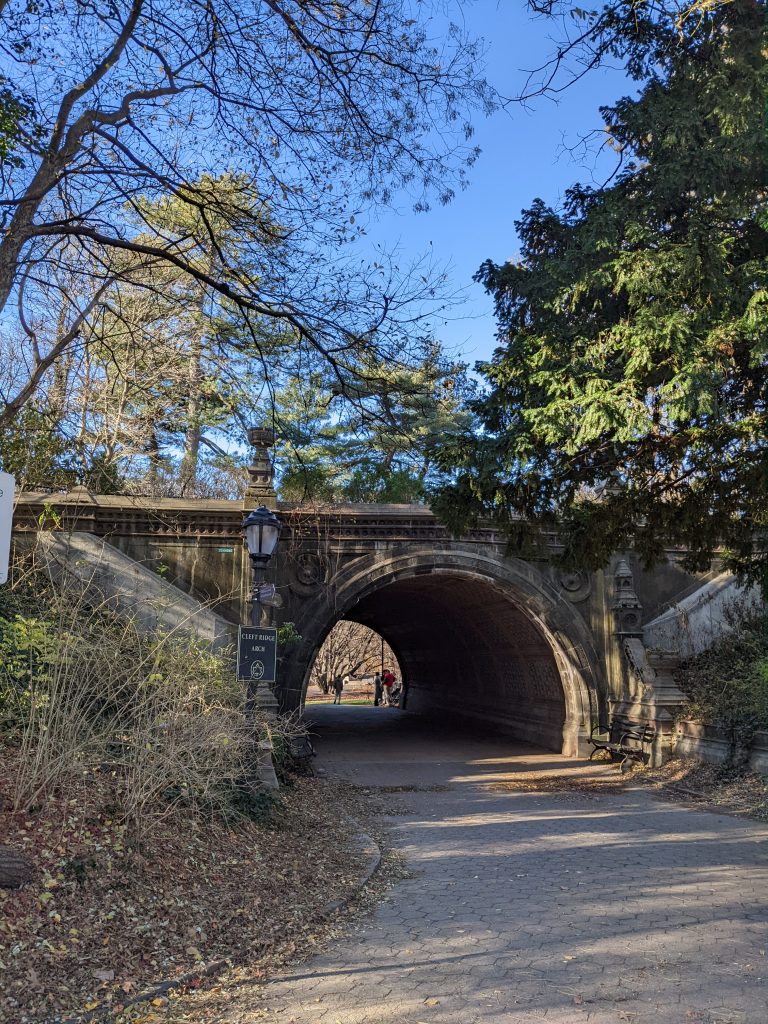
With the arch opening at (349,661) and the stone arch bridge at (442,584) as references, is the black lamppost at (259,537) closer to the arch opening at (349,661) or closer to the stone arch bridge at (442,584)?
the stone arch bridge at (442,584)

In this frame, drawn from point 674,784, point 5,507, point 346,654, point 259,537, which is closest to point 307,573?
point 259,537

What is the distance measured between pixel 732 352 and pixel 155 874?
20.6ft

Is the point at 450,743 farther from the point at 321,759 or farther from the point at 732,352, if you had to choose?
the point at 732,352

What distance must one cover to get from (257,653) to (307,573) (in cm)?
675

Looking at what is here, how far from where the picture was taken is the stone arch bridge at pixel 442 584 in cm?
1521

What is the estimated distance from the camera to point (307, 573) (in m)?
16.0

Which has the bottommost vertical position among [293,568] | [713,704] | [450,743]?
[450,743]

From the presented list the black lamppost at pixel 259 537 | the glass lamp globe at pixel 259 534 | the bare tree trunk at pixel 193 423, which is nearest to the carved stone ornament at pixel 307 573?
the bare tree trunk at pixel 193 423

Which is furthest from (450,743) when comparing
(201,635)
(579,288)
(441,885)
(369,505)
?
(579,288)

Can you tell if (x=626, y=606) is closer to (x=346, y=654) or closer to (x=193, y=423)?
(x=193, y=423)

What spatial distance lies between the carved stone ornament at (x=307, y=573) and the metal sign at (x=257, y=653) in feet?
21.5

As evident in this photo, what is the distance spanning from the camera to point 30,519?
14.1m

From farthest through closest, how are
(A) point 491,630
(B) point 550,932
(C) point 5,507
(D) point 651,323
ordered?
(A) point 491,630 < (D) point 651,323 < (B) point 550,932 < (C) point 5,507

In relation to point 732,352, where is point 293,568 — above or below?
below
